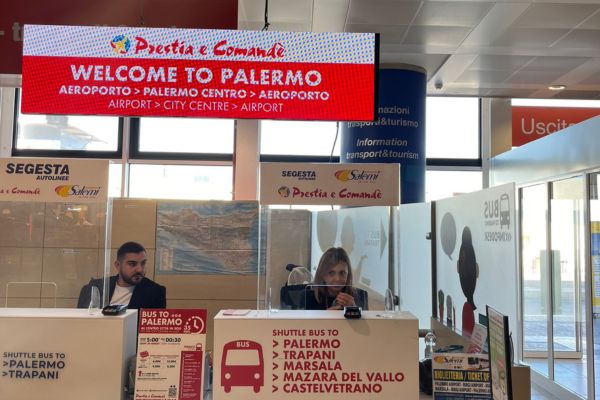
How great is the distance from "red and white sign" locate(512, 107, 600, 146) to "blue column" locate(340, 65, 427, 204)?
2.22m

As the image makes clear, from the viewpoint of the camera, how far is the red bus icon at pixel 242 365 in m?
2.15

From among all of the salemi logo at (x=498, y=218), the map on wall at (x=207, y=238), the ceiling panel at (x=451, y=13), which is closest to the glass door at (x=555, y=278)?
the ceiling panel at (x=451, y=13)

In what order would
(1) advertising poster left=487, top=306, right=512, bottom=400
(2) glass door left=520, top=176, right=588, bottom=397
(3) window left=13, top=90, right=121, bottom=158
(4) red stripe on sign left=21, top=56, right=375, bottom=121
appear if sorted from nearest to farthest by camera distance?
(1) advertising poster left=487, top=306, right=512, bottom=400 < (4) red stripe on sign left=21, top=56, right=375, bottom=121 < (2) glass door left=520, top=176, right=588, bottom=397 < (3) window left=13, top=90, right=121, bottom=158

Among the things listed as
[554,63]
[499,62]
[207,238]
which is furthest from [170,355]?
[554,63]

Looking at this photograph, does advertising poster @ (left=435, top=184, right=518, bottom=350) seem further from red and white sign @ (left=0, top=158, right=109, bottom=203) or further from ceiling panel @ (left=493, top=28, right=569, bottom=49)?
red and white sign @ (left=0, top=158, right=109, bottom=203)

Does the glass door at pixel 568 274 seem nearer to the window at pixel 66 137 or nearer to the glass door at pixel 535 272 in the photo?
the glass door at pixel 535 272

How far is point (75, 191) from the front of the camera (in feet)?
8.62

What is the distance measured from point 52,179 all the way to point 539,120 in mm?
6372

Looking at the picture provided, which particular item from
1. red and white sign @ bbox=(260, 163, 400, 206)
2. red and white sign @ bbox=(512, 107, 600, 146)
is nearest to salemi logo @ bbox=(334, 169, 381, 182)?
red and white sign @ bbox=(260, 163, 400, 206)

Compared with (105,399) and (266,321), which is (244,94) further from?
(105,399)

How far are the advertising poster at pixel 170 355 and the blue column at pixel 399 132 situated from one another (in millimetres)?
3545

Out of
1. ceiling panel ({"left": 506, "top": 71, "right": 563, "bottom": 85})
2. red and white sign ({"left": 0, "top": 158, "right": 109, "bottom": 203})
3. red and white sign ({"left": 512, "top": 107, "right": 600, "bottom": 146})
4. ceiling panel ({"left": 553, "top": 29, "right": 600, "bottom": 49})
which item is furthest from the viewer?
red and white sign ({"left": 512, "top": 107, "right": 600, "bottom": 146})

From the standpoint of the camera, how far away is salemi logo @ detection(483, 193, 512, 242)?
2703mm

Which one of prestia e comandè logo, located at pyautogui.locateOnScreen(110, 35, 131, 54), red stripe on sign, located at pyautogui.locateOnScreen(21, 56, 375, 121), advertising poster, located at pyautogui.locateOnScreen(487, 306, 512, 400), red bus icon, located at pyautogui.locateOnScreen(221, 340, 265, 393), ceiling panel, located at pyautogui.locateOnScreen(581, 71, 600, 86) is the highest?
ceiling panel, located at pyautogui.locateOnScreen(581, 71, 600, 86)
